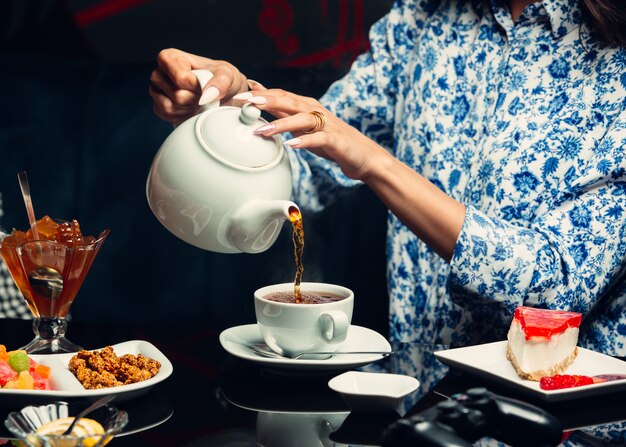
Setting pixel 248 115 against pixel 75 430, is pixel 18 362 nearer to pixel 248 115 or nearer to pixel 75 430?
pixel 75 430

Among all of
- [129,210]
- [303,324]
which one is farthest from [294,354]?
[129,210]

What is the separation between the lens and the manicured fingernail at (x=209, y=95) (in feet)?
3.56

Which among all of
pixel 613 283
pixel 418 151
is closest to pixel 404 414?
pixel 613 283

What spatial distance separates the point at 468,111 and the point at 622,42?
321mm

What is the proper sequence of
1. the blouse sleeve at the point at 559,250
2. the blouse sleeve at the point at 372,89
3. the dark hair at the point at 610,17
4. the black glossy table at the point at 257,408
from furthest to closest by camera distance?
the blouse sleeve at the point at 372,89 < the dark hair at the point at 610,17 < the blouse sleeve at the point at 559,250 < the black glossy table at the point at 257,408

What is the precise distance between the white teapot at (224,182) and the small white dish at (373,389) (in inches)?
8.5

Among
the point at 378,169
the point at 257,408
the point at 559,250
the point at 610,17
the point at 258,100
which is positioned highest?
the point at 610,17

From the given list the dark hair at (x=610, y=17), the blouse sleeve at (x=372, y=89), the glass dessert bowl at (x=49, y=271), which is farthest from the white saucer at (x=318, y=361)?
the dark hair at (x=610, y=17)

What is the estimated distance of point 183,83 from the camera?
119 cm

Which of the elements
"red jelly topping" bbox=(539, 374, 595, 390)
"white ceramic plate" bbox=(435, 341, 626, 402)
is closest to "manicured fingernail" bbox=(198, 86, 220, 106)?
"white ceramic plate" bbox=(435, 341, 626, 402)

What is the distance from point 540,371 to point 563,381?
58 mm

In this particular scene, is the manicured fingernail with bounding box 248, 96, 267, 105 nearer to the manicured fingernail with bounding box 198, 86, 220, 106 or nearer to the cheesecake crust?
the manicured fingernail with bounding box 198, 86, 220, 106

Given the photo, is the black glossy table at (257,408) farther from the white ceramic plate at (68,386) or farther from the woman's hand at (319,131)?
the woman's hand at (319,131)

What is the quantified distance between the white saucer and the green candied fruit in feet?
0.81
